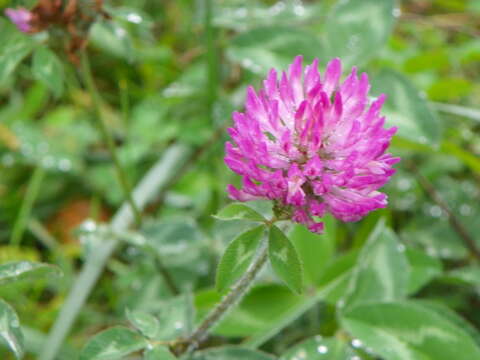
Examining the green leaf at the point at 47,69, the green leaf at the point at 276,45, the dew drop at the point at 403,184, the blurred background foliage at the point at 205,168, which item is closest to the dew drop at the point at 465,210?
the blurred background foliage at the point at 205,168

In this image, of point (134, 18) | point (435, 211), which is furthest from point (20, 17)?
point (435, 211)

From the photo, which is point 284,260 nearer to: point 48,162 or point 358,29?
point 358,29

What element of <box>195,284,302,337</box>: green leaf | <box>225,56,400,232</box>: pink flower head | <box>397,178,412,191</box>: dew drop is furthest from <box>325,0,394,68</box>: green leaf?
<box>225,56,400,232</box>: pink flower head

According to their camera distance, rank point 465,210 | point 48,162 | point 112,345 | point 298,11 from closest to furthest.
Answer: point 112,345 → point 465,210 → point 298,11 → point 48,162

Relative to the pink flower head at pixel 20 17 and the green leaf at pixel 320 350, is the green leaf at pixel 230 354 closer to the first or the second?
the green leaf at pixel 320 350

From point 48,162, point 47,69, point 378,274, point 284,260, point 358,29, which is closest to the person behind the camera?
point 284,260
